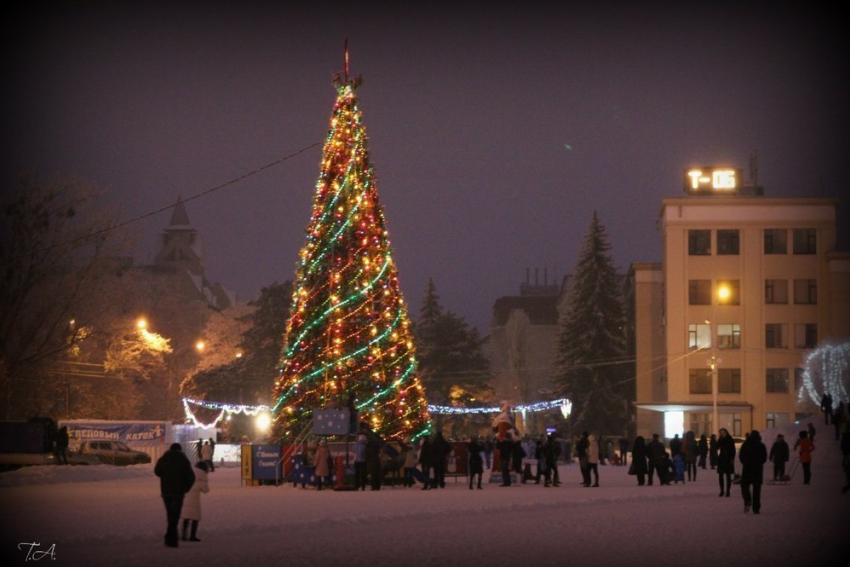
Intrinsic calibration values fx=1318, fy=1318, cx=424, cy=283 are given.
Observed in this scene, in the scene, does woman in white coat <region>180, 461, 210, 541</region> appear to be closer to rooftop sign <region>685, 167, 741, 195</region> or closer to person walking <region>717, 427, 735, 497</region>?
person walking <region>717, 427, 735, 497</region>

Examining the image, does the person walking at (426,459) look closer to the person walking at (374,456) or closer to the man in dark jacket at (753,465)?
the person walking at (374,456)

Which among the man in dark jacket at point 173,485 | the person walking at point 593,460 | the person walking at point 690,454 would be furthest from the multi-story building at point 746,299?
the man in dark jacket at point 173,485

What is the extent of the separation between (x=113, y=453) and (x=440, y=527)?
33.7 meters

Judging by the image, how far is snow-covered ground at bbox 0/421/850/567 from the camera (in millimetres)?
16188

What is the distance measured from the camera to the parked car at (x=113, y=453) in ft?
167

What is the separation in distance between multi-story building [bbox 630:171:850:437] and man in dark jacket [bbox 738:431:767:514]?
5366cm

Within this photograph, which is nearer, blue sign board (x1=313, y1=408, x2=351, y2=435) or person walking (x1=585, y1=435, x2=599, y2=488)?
blue sign board (x1=313, y1=408, x2=351, y2=435)

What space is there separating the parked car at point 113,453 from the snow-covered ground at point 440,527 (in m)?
17.3

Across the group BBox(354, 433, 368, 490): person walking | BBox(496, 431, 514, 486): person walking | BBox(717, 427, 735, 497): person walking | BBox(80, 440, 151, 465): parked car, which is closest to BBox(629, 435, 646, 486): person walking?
BBox(496, 431, 514, 486): person walking

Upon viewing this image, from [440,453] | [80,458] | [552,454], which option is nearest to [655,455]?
[552,454]

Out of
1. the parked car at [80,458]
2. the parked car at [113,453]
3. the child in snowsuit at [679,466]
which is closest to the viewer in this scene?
the child in snowsuit at [679,466]

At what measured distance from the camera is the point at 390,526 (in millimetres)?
21547

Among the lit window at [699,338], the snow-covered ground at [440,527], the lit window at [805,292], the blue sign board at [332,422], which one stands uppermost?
the lit window at [805,292]

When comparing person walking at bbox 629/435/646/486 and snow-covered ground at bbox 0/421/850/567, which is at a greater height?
person walking at bbox 629/435/646/486
